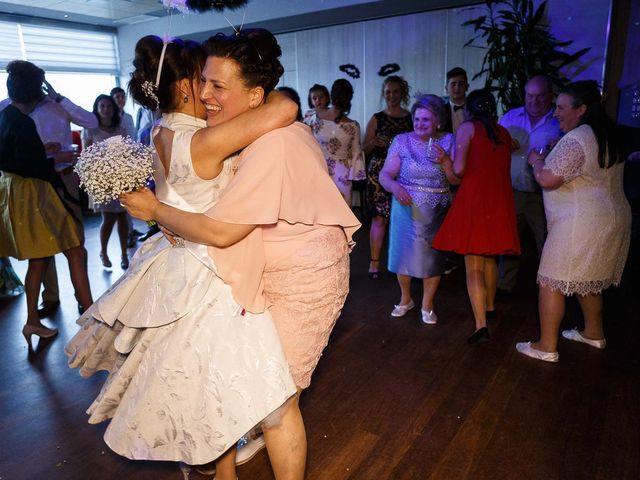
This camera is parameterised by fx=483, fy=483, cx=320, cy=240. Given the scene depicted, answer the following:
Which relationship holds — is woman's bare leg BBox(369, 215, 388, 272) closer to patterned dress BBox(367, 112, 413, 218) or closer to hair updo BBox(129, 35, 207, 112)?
patterned dress BBox(367, 112, 413, 218)

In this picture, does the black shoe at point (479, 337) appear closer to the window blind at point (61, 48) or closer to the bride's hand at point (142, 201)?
the bride's hand at point (142, 201)

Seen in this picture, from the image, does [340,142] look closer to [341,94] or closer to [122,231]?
[341,94]

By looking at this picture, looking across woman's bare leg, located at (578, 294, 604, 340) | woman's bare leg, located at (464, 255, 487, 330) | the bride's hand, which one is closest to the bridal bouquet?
the bride's hand

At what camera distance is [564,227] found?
2.59 metres

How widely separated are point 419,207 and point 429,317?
77 cm

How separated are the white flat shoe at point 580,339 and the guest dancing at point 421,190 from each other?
2.68 feet

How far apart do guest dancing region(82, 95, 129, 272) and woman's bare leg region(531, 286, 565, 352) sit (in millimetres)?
3725

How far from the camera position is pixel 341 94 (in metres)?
4.44

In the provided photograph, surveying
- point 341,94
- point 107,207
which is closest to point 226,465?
point 341,94

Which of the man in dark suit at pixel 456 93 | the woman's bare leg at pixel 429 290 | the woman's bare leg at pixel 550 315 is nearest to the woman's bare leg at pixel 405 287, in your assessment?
the woman's bare leg at pixel 429 290

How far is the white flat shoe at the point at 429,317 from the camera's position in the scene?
3.33m

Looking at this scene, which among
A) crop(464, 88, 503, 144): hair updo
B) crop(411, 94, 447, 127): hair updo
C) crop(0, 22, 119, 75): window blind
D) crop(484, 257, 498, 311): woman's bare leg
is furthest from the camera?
crop(0, 22, 119, 75): window blind

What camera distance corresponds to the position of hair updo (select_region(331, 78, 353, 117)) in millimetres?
4418

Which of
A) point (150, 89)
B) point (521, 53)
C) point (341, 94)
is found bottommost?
point (150, 89)
